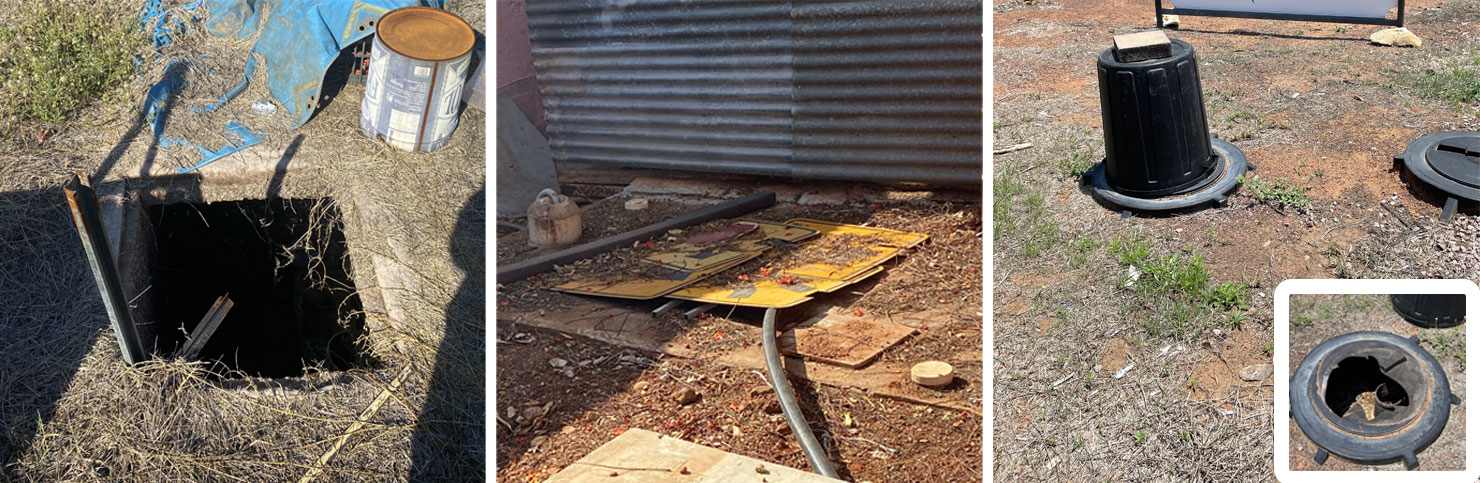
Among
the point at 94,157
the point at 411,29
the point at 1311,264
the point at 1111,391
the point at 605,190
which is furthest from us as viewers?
the point at 94,157

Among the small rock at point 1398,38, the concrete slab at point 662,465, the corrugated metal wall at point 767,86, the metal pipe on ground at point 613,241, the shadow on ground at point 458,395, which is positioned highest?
the corrugated metal wall at point 767,86

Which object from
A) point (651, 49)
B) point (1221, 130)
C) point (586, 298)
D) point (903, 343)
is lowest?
point (1221, 130)

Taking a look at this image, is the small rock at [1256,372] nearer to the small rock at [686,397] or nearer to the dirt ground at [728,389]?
the dirt ground at [728,389]

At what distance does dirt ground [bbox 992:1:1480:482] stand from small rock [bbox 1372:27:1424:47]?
76 millimetres

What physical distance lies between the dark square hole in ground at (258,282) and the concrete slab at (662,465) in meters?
4.37

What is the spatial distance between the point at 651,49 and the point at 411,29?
3646 millimetres

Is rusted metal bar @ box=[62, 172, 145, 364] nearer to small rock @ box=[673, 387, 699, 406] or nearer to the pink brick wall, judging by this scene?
the pink brick wall

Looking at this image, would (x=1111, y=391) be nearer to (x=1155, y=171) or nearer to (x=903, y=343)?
(x=1155, y=171)

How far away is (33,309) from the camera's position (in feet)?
15.9

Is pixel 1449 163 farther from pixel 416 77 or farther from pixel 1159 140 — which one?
pixel 416 77

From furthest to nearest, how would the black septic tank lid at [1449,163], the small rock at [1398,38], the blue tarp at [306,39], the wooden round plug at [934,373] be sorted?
the blue tarp at [306,39] → the small rock at [1398,38] → the black septic tank lid at [1449,163] → the wooden round plug at [934,373]

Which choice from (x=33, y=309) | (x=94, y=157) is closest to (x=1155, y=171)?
(x=33, y=309)

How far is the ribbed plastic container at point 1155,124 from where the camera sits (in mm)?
4055

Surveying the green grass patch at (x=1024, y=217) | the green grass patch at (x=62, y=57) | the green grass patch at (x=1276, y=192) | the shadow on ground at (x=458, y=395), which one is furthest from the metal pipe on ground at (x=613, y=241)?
the green grass patch at (x=62, y=57)
